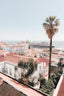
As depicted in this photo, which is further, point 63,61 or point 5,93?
point 63,61

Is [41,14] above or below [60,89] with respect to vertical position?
above

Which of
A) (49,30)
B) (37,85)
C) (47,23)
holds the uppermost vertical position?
(47,23)

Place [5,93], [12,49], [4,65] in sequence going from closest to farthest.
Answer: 1. [5,93]
2. [4,65]
3. [12,49]

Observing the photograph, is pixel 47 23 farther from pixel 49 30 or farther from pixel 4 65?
pixel 4 65

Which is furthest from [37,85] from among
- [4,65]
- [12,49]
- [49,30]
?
[12,49]

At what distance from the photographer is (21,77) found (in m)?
13.9

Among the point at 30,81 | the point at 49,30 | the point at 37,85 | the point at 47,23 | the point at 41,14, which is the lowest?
the point at 37,85

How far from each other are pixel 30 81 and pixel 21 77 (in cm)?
169

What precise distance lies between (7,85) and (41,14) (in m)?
18.5

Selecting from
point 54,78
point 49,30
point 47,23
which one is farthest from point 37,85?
point 47,23

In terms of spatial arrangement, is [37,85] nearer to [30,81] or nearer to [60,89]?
[30,81]

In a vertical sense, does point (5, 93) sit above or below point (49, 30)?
below

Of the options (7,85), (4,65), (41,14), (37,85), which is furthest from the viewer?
(41,14)

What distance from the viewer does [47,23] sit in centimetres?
1437
